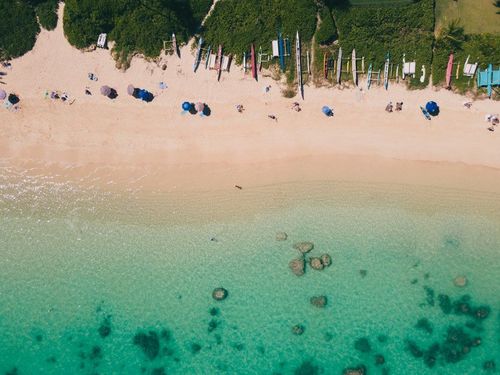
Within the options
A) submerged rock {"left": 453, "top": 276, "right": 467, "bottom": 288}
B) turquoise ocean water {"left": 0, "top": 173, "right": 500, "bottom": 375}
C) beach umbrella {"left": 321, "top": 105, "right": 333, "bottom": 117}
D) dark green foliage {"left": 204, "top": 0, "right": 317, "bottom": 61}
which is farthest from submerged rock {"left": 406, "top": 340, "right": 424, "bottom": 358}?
dark green foliage {"left": 204, "top": 0, "right": 317, "bottom": 61}

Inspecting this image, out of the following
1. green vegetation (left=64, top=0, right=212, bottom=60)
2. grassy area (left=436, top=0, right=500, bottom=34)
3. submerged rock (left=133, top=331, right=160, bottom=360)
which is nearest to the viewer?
grassy area (left=436, top=0, right=500, bottom=34)

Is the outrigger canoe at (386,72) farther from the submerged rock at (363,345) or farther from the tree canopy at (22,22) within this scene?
the tree canopy at (22,22)

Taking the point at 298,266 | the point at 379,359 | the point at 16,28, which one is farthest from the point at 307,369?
the point at 16,28

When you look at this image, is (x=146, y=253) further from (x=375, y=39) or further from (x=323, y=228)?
(x=375, y=39)

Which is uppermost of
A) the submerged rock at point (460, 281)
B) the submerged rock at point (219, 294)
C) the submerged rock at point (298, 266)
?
the submerged rock at point (298, 266)

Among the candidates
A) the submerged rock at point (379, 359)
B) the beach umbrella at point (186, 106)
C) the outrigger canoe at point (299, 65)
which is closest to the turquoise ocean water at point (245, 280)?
the submerged rock at point (379, 359)

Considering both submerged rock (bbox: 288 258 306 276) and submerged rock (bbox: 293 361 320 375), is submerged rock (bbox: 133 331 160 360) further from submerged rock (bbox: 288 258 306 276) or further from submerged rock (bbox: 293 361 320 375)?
submerged rock (bbox: 288 258 306 276)
